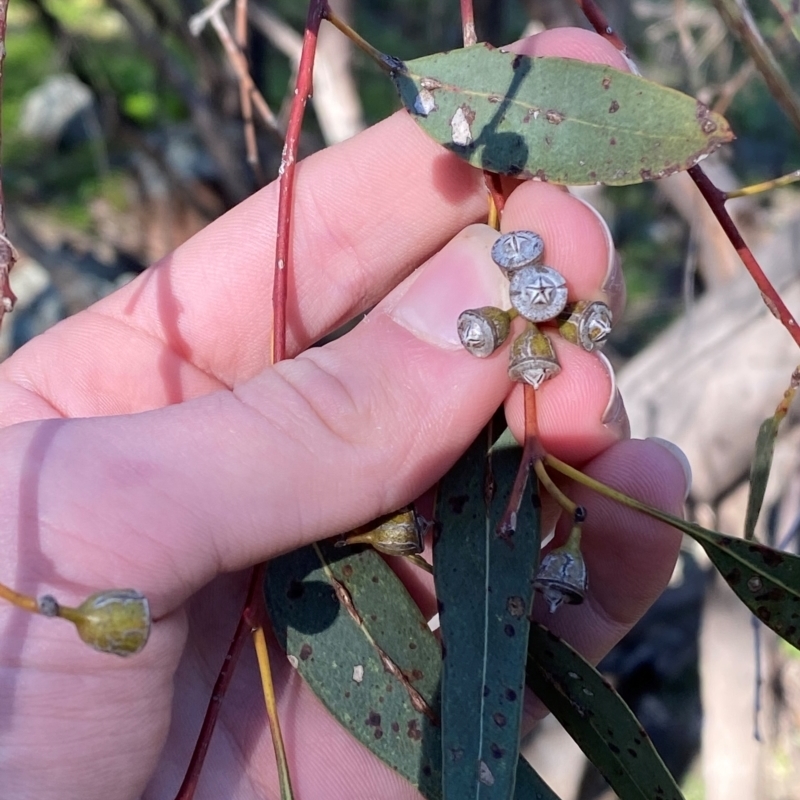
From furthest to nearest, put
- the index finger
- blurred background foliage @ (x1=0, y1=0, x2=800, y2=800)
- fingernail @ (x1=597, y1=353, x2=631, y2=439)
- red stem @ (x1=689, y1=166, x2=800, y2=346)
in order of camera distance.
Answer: blurred background foliage @ (x1=0, y1=0, x2=800, y2=800) < the index finger < fingernail @ (x1=597, y1=353, x2=631, y2=439) < red stem @ (x1=689, y1=166, x2=800, y2=346)

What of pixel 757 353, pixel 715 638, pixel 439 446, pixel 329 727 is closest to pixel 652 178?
pixel 439 446

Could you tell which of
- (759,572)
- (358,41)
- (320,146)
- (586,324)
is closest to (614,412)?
(586,324)

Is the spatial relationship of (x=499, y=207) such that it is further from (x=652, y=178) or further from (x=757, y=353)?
(x=757, y=353)

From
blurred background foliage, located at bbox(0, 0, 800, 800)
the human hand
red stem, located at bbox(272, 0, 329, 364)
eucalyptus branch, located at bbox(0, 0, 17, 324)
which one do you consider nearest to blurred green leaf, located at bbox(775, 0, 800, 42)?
blurred background foliage, located at bbox(0, 0, 800, 800)

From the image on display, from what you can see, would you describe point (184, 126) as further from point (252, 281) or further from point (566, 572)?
point (566, 572)

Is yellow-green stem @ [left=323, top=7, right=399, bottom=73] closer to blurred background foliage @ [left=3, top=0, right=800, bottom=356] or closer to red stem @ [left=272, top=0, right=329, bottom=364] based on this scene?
red stem @ [left=272, top=0, right=329, bottom=364]

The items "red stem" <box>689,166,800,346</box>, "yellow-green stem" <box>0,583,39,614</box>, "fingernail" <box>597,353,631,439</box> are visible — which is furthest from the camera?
"fingernail" <box>597,353,631,439</box>

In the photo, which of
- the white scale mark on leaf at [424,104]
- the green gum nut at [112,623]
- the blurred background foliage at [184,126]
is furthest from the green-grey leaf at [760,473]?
the blurred background foliage at [184,126]
